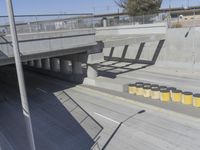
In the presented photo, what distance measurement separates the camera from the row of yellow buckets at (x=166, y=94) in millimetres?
19075

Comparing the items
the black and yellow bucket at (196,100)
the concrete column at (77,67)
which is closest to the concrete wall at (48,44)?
the concrete column at (77,67)

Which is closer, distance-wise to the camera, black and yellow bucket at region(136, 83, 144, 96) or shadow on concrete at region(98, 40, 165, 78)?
Answer: black and yellow bucket at region(136, 83, 144, 96)

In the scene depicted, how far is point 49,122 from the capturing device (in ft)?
61.0

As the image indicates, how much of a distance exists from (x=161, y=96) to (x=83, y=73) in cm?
1170

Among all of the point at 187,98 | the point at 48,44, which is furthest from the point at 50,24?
the point at 187,98

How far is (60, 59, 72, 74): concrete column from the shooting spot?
32.3 m

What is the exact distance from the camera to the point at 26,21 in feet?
76.7

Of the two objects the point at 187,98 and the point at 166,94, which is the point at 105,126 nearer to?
the point at 166,94

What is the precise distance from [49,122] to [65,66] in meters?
14.8

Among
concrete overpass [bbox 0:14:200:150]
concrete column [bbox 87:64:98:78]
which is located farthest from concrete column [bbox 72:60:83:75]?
concrete column [bbox 87:64:98:78]

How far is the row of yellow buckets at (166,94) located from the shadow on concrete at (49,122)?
5.40 meters

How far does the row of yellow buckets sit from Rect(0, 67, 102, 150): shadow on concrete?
5402 millimetres

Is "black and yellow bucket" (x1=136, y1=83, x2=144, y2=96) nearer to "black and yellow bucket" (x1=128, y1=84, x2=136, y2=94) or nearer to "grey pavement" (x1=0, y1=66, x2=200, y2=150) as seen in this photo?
"black and yellow bucket" (x1=128, y1=84, x2=136, y2=94)

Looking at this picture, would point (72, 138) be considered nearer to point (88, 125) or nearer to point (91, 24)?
point (88, 125)
